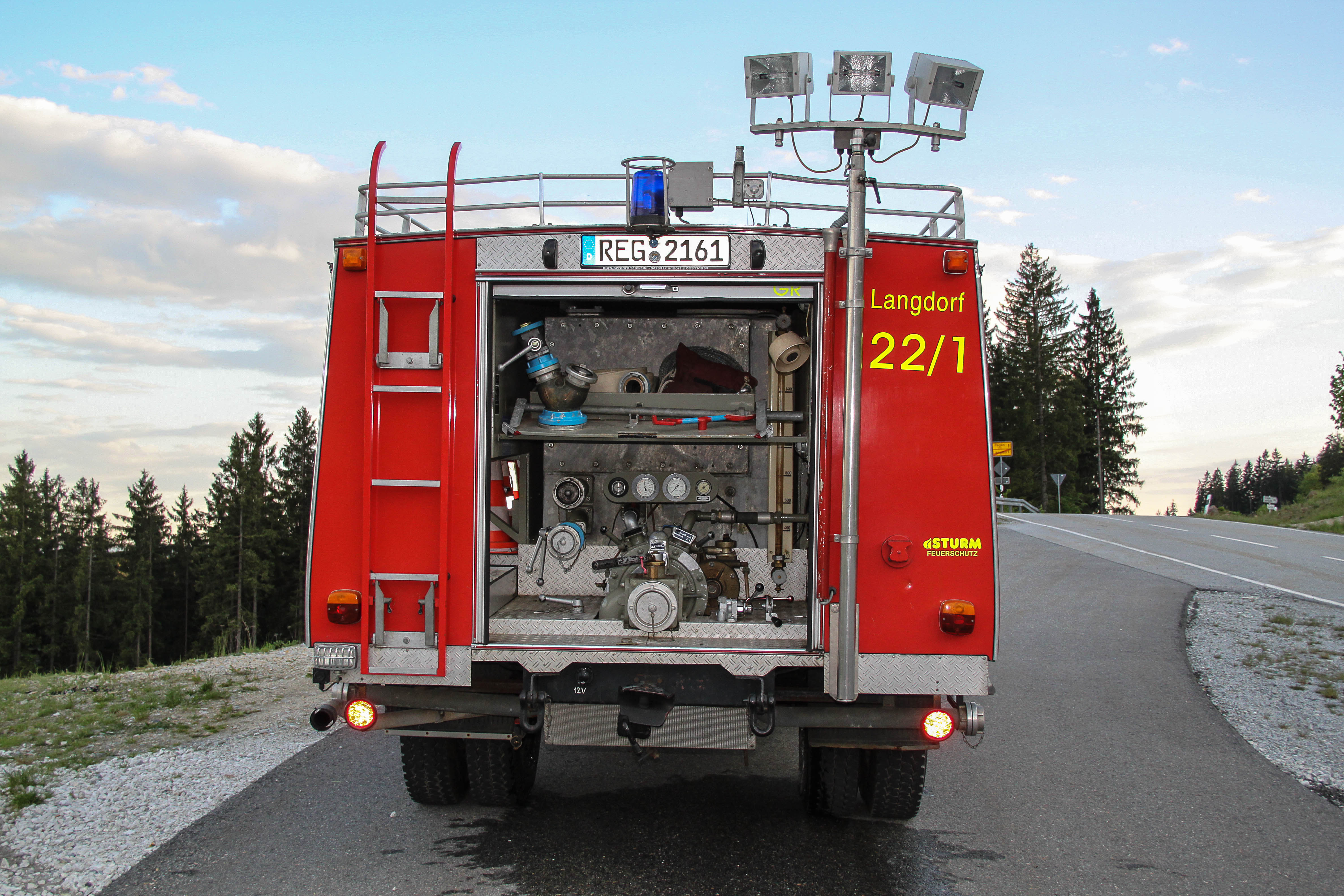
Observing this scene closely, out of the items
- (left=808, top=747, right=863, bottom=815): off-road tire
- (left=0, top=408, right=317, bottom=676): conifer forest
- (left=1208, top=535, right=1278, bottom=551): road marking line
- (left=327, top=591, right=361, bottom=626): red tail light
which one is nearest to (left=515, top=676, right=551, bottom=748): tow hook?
(left=327, top=591, right=361, bottom=626): red tail light

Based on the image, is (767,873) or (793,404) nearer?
(767,873)

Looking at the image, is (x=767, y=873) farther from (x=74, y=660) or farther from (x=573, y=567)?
(x=74, y=660)

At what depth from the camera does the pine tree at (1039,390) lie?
2280 inches

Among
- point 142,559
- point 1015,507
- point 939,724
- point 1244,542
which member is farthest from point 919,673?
point 142,559

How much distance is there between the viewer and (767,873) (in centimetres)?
409

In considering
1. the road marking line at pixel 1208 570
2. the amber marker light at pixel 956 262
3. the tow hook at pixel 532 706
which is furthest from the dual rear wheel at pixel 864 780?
the road marking line at pixel 1208 570

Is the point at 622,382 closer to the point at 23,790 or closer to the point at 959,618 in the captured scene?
the point at 959,618

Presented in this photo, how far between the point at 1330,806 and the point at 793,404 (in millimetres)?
4013

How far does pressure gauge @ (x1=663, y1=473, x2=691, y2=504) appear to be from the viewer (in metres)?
5.70

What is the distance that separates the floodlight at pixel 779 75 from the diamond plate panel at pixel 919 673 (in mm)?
2690

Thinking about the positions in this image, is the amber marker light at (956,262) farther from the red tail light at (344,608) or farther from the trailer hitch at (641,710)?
the red tail light at (344,608)

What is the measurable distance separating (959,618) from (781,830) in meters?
1.58

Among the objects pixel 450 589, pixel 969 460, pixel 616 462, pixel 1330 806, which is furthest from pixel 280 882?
pixel 1330 806

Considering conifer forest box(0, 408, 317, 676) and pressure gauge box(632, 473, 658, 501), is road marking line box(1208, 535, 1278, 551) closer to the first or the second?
pressure gauge box(632, 473, 658, 501)
